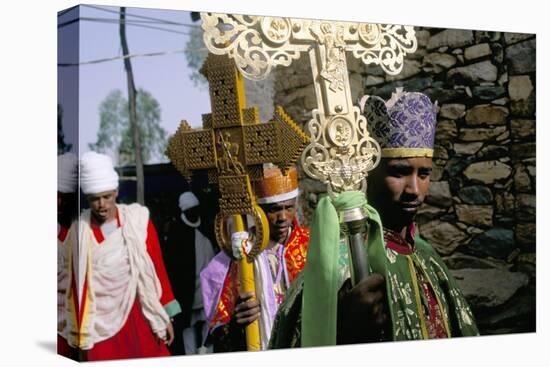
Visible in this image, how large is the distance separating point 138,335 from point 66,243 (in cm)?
62

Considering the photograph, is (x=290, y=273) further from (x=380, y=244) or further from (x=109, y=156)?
(x=109, y=156)

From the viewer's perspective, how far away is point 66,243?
6.48m

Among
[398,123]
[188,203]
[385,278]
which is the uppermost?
[398,123]

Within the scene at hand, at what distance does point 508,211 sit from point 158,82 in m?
2.30

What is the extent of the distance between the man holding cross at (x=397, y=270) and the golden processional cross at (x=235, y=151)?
0.34 meters

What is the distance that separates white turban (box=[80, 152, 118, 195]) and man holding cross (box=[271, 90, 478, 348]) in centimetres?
115

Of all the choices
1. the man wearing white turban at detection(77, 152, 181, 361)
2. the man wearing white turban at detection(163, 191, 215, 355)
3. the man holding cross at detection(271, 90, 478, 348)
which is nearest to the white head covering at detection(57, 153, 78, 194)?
the man wearing white turban at detection(77, 152, 181, 361)

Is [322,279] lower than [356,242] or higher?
lower

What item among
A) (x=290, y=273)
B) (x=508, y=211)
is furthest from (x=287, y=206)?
(x=508, y=211)

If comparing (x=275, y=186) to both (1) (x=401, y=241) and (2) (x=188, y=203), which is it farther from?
(1) (x=401, y=241)

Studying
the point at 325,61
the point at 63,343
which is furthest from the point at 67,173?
the point at 325,61

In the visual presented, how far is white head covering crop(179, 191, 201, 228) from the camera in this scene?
6406 millimetres

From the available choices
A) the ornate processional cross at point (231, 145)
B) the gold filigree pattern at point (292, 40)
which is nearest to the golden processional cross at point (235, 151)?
the ornate processional cross at point (231, 145)

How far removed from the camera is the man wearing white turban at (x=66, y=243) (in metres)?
6.30
